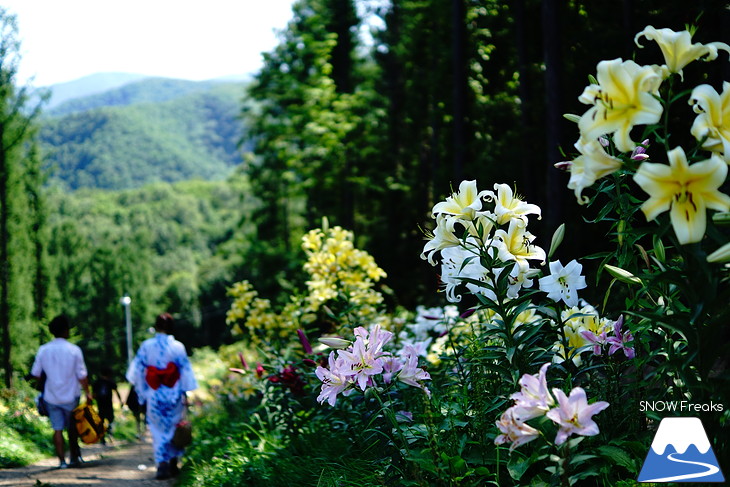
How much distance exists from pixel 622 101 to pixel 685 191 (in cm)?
35

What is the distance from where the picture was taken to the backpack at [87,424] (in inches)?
311

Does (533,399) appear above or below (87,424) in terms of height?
above

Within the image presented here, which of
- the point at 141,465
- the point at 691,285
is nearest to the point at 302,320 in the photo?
the point at 141,465

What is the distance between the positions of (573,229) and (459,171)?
3.20 meters

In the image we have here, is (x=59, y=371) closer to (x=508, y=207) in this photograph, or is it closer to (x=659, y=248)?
(x=508, y=207)

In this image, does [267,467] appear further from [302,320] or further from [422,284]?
[422,284]

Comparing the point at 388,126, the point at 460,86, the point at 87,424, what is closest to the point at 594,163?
the point at 87,424

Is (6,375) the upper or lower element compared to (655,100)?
lower

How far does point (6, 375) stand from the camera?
1762cm

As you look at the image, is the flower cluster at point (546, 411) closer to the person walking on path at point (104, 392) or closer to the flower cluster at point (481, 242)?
the flower cluster at point (481, 242)

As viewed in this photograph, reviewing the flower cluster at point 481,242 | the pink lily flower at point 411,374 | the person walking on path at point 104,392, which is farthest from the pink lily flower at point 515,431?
the person walking on path at point 104,392

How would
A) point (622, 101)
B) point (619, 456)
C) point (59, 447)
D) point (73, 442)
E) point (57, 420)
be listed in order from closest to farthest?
point (622, 101)
point (619, 456)
point (59, 447)
point (57, 420)
point (73, 442)

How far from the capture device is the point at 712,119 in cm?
226

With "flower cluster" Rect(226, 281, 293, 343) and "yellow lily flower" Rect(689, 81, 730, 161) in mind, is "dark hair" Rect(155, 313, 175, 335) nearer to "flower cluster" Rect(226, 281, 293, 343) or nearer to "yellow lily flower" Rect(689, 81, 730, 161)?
"flower cluster" Rect(226, 281, 293, 343)
